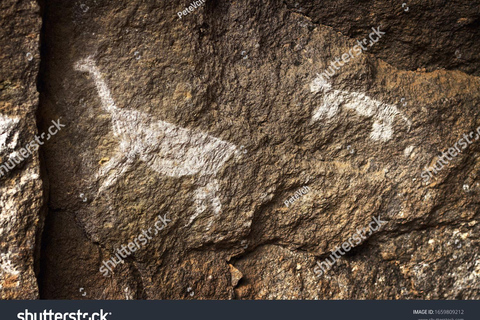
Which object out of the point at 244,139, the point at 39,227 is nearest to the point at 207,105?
the point at 244,139

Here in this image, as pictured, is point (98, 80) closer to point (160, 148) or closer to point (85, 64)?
point (85, 64)

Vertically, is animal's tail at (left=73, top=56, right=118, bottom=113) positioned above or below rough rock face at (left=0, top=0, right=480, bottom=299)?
above

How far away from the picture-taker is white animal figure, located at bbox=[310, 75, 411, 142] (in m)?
2.23

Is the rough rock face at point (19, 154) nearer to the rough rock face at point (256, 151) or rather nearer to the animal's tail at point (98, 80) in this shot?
the rough rock face at point (256, 151)

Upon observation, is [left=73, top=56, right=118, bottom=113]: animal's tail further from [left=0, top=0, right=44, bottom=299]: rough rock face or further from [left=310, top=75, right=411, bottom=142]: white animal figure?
[left=310, top=75, right=411, bottom=142]: white animal figure

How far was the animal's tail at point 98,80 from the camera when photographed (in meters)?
2.08

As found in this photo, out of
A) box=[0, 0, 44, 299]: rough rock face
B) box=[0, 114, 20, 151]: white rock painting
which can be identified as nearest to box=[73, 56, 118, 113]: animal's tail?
box=[0, 0, 44, 299]: rough rock face

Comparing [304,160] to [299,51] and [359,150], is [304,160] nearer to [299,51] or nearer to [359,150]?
[359,150]

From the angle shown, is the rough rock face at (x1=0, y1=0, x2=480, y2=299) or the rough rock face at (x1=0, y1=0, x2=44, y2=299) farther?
the rough rock face at (x1=0, y1=0, x2=480, y2=299)

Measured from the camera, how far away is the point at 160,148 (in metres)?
2.17

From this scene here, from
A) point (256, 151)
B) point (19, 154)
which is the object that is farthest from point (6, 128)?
point (256, 151)

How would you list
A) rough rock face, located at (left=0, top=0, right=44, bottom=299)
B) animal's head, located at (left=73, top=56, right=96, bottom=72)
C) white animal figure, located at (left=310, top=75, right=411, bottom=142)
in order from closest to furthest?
rough rock face, located at (left=0, top=0, right=44, bottom=299) < animal's head, located at (left=73, top=56, right=96, bottom=72) < white animal figure, located at (left=310, top=75, right=411, bottom=142)

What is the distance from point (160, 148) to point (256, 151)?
1.35 ft

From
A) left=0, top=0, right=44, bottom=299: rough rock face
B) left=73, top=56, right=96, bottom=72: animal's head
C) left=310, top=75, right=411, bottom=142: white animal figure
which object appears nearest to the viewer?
left=0, top=0, right=44, bottom=299: rough rock face
